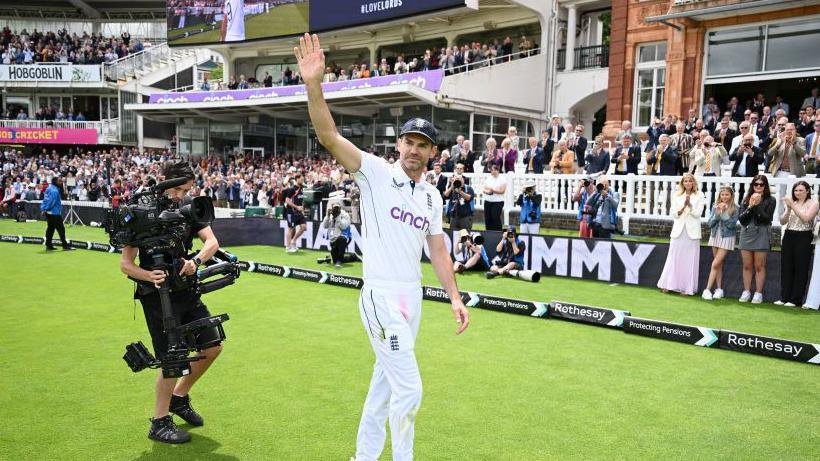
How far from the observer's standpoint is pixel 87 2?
49.6m

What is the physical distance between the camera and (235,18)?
35.9 meters

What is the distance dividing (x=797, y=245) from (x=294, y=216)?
11.7 metres

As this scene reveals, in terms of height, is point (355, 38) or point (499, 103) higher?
point (355, 38)

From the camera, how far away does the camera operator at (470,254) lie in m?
13.0

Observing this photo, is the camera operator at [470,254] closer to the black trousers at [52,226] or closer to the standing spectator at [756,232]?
the standing spectator at [756,232]

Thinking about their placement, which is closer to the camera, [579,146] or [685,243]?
[685,243]

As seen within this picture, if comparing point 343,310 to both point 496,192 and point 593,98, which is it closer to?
point 496,192

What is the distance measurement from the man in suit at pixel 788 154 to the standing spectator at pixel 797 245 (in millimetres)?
3064

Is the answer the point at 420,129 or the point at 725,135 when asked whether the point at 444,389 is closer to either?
the point at 420,129

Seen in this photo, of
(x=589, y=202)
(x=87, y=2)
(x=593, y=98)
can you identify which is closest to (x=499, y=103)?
(x=593, y=98)

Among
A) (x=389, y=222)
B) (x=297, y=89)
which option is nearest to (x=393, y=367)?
(x=389, y=222)

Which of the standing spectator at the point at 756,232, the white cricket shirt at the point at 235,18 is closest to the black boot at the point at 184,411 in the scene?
the standing spectator at the point at 756,232

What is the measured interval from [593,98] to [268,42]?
20020 mm

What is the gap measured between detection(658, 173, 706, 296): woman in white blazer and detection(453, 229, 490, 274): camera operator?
3.74m
